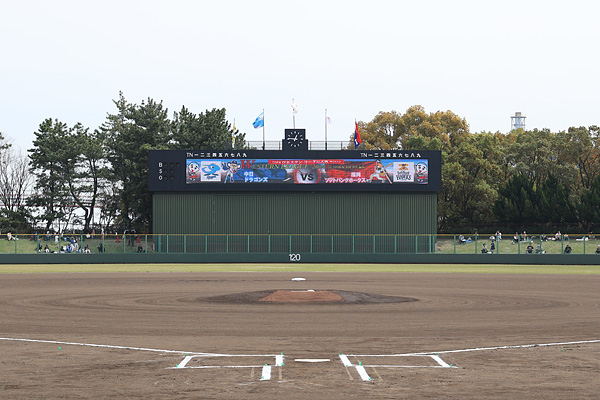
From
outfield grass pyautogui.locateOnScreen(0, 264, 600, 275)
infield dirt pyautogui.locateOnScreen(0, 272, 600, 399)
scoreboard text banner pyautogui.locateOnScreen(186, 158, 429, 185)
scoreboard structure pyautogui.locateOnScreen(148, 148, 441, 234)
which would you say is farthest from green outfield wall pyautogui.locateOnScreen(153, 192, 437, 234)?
infield dirt pyautogui.locateOnScreen(0, 272, 600, 399)

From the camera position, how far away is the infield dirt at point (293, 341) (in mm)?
12078

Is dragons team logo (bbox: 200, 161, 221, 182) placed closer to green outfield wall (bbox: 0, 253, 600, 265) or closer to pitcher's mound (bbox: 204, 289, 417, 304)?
green outfield wall (bbox: 0, 253, 600, 265)

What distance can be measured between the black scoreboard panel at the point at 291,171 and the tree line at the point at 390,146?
1506 cm

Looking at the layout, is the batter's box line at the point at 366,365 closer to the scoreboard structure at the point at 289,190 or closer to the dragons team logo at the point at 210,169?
the scoreboard structure at the point at 289,190

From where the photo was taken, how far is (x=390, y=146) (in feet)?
346

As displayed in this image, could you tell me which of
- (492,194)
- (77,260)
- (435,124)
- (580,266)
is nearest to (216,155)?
(77,260)

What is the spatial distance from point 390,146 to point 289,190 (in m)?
43.4

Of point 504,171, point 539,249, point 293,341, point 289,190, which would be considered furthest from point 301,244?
point 504,171

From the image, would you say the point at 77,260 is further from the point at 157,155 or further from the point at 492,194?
the point at 492,194

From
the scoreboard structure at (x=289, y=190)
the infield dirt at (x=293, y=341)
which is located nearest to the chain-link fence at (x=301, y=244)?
the scoreboard structure at (x=289, y=190)

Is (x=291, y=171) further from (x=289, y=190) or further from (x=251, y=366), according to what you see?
(x=251, y=366)

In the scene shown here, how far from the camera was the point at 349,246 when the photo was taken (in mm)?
63750

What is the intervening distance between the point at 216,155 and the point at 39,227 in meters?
35.9

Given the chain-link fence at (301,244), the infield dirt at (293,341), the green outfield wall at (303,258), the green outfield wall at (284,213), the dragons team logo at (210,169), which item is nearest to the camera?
the infield dirt at (293,341)
